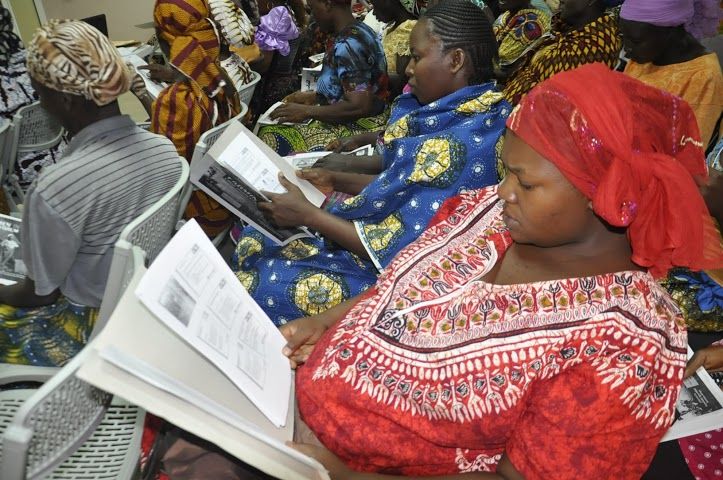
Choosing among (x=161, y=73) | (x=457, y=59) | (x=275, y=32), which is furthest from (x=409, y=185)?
(x=275, y=32)

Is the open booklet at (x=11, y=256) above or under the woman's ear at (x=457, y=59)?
under

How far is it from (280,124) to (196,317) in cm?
213

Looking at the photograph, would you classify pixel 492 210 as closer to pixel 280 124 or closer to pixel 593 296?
pixel 593 296

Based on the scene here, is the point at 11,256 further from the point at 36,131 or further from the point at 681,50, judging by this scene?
the point at 681,50

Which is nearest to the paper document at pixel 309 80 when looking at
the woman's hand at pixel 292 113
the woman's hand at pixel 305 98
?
the woman's hand at pixel 305 98

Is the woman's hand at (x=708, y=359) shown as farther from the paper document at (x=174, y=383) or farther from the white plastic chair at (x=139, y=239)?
the white plastic chair at (x=139, y=239)

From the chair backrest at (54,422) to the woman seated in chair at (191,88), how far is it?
4.09ft

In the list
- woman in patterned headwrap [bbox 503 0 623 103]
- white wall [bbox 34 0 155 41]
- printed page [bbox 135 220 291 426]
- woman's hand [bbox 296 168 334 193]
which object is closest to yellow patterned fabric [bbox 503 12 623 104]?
woman in patterned headwrap [bbox 503 0 623 103]

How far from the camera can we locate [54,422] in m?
0.91

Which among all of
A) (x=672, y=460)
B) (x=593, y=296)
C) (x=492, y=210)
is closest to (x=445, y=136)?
(x=492, y=210)

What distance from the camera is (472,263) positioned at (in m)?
1.25

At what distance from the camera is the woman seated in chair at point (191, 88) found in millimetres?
2174

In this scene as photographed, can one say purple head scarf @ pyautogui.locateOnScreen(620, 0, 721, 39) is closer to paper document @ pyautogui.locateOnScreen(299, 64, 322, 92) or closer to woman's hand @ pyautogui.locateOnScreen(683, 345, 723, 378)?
woman's hand @ pyautogui.locateOnScreen(683, 345, 723, 378)

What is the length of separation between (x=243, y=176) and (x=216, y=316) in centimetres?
84
